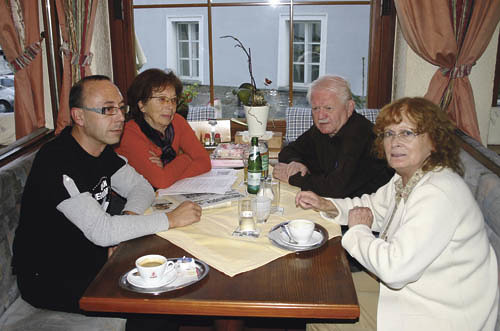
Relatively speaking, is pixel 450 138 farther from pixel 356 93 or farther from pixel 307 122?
pixel 356 93

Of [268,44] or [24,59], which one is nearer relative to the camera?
[24,59]

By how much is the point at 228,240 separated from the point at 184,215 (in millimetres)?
221

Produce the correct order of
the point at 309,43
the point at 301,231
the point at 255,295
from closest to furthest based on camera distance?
the point at 255,295
the point at 301,231
the point at 309,43

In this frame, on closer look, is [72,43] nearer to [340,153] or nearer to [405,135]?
[340,153]

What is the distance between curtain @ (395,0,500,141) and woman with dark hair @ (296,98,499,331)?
1.76m

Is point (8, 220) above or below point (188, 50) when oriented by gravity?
below

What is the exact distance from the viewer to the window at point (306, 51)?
395 cm

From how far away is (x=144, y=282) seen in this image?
1.19 meters

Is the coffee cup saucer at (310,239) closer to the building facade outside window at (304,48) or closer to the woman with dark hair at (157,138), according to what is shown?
the woman with dark hair at (157,138)

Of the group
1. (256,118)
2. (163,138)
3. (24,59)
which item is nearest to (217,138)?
(256,118)

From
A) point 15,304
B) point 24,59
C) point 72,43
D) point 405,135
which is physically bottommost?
point 15,304

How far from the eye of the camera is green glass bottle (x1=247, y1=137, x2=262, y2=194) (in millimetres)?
1885

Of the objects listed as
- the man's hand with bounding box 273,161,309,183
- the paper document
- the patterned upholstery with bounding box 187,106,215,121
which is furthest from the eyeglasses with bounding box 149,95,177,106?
the patterned upholstery with bounding box 187,106,215,121

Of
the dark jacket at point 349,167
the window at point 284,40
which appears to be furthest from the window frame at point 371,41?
the dark jacket at point 349,167
